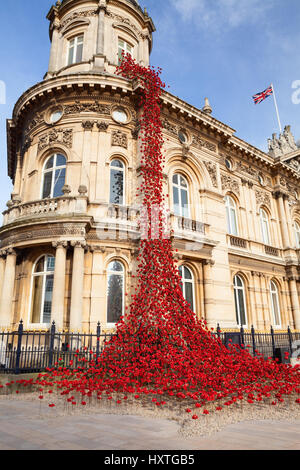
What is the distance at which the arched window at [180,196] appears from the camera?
16.7m

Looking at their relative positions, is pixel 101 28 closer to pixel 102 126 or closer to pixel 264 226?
pixel 102 126

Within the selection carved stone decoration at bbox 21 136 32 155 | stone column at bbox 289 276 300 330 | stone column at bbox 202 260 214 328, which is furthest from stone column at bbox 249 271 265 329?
carved stone decoration at bbox 21 136 32 155

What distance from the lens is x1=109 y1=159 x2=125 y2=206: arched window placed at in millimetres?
15023

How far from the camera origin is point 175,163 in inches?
674

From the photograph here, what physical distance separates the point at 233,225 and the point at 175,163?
19.7ft

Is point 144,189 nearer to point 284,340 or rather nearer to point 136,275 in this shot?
point 136,275

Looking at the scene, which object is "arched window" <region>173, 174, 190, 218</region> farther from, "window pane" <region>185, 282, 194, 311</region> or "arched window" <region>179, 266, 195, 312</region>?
"window pane" <region>185, 282, 194, 311</region>

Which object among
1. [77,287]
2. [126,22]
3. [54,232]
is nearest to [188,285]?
[77,287]

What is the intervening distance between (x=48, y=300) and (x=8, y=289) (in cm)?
173

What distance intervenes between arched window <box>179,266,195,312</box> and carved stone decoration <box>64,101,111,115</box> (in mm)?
9033

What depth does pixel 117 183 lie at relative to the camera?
1534cm

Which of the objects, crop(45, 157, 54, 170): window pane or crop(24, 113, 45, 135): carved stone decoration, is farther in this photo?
crop(24, 113, 45, 135): carved stone decoration
